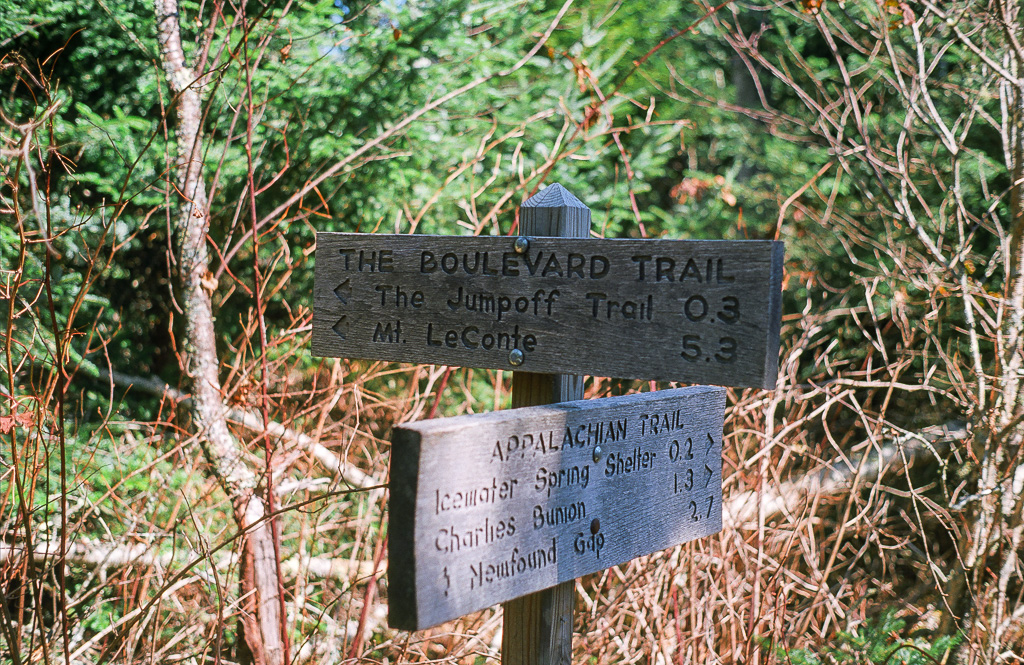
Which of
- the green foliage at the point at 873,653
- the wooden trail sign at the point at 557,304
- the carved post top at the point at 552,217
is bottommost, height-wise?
the green foliage at the point at 873,653

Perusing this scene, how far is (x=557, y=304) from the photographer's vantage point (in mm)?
1688

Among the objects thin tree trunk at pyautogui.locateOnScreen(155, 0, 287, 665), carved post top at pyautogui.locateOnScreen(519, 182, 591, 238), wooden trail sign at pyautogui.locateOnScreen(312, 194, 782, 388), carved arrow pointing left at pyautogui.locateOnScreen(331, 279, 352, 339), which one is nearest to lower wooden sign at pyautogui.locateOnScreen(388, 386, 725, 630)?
wooden trail sign at pyautogui.locateOnScreen(312, 194, 782, 388)

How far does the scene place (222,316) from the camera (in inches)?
205

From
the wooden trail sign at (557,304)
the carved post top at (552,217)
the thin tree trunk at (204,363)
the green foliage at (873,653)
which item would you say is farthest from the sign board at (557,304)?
the green foliage at (873,653)

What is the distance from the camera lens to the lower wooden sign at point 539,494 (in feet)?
4.56

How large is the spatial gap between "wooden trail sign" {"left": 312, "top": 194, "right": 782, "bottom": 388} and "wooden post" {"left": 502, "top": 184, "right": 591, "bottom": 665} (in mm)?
38

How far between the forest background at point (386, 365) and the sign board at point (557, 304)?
0.64 metres

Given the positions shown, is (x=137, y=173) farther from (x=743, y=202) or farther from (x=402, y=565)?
(x=743, y=202)

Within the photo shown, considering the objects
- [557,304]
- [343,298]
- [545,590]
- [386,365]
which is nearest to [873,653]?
[545,590]

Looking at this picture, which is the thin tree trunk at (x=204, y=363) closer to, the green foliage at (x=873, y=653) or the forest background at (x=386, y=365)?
the forest background at (x=386, y=365)

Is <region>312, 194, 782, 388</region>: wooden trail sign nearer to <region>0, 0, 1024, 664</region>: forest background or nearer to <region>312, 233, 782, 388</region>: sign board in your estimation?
<region>312, 233, 782, 388</region>: sign board

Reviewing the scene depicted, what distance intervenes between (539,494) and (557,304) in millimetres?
399

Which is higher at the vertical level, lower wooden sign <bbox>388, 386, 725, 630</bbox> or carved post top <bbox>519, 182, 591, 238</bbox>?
carved post top <bbox>519, 182, 591, 238</bbox>

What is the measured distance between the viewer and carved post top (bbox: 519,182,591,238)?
1.84 metres
